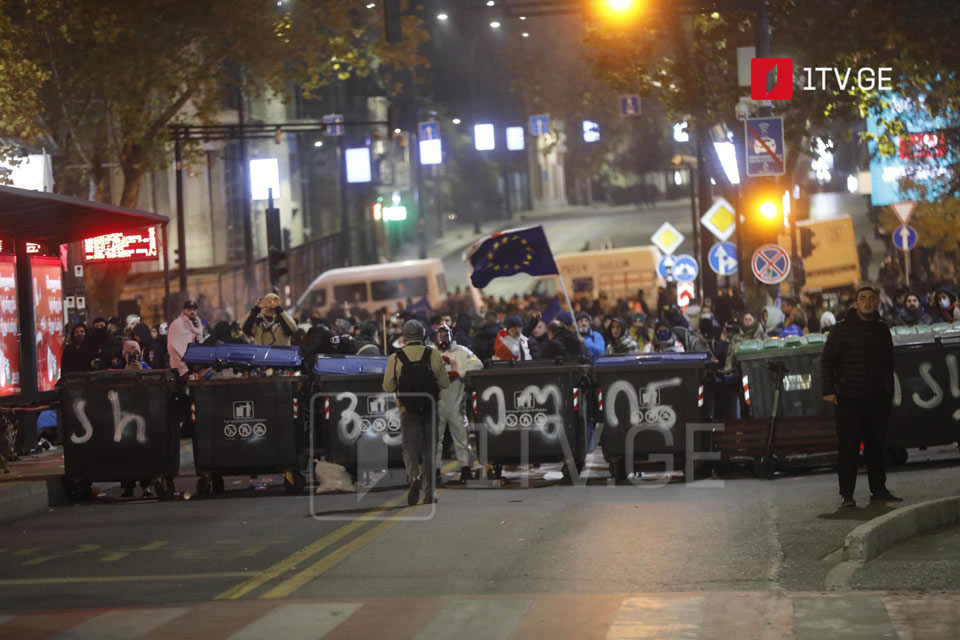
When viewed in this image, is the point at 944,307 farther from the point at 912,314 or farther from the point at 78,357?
the point at 78,357

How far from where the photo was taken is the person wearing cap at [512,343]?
1908 centimetres

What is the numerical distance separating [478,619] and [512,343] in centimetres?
1096

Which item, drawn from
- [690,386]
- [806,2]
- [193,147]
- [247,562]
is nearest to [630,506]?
[690,386]

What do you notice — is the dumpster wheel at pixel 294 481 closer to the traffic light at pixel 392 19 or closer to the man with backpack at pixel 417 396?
the man with backpack at pixel 417 396

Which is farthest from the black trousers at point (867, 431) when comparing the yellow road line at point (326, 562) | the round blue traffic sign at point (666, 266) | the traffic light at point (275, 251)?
the round blue traffic sign at point (666, 266)

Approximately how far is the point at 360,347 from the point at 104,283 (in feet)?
48.8

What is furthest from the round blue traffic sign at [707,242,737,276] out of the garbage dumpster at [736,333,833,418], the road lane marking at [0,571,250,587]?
the road lane marking at [0,571,250,587]

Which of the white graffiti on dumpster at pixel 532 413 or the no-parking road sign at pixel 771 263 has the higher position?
the no-parking road sign at pixel 771 263

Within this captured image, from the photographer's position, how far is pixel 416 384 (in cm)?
1399

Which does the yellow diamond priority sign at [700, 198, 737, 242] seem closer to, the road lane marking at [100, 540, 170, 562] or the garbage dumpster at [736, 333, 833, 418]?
the garbage dumpster at [736, 333, 833, 418]

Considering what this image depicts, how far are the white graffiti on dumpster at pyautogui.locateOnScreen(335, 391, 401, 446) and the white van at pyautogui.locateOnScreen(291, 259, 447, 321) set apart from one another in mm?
31081

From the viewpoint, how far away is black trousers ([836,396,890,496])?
40.0 ft

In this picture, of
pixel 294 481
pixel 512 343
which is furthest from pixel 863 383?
pixel 512 343

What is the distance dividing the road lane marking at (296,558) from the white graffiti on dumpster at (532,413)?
81.0 inches
